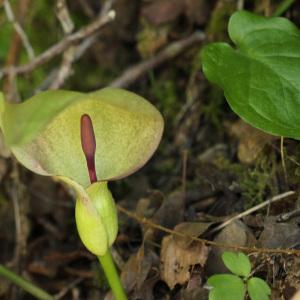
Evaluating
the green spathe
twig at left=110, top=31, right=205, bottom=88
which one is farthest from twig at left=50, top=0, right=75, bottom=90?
the green spathe

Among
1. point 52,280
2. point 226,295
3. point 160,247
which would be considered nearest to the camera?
point 226,295

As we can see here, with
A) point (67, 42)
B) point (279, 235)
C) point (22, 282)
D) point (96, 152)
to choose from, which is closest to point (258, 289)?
point (279, 235)

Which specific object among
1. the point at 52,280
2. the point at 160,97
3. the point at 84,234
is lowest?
the point at 52,280

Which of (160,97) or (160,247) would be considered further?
(160,97)

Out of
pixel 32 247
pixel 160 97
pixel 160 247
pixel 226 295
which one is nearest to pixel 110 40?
pixel 160 97

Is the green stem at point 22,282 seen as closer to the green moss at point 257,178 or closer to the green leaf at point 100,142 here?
the green leaf at point 100,142

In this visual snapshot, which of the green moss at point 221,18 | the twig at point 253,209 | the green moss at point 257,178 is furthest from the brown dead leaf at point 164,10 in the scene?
the twig at point 253,209

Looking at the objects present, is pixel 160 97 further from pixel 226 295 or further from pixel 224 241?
pixel 226 295
